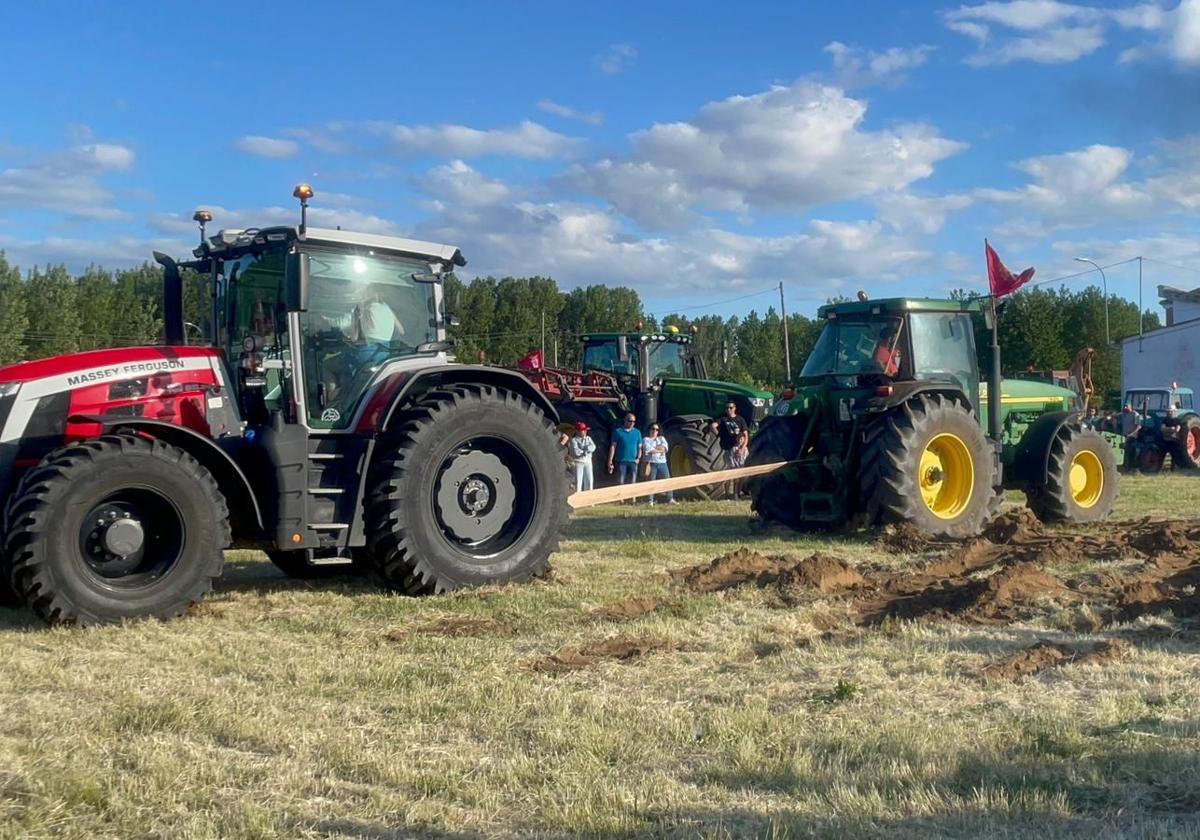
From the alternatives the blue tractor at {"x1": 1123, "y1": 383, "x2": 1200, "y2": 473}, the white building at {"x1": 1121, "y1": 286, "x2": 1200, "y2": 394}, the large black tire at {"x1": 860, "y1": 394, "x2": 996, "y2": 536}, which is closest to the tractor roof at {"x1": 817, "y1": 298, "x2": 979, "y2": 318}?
the large black tire at {"x1": 860, "y1": 394, "x2": 996, "y2": 536}

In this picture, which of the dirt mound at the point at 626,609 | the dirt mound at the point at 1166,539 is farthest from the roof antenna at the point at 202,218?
the dirt mound at the point at 1166,539

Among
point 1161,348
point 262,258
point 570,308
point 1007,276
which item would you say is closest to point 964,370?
point 1007,276

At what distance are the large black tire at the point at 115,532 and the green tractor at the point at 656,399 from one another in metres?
9.81

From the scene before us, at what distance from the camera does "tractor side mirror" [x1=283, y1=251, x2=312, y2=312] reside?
7.04m

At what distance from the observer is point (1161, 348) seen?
122 ft

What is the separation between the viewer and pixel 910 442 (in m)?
10.3

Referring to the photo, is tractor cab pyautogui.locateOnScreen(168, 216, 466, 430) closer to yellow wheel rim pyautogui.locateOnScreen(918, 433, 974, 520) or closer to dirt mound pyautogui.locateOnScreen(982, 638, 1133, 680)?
dirt mound pyautogui.locateOnScreen(982, 638, 1133, 680)

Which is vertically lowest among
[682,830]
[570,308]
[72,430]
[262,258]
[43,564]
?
[682,830]

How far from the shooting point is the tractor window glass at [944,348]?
448 inches

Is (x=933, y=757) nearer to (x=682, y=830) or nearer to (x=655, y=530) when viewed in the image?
(x=682, y=830)

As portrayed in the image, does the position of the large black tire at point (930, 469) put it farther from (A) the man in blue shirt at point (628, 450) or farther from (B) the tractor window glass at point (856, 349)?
(A) the man in blue shirt at point (628, 450)

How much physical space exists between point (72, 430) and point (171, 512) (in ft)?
2.46

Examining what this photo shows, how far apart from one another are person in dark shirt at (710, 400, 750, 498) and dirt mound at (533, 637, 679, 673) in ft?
32.6

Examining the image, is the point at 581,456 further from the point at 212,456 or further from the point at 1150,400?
the point at 1150,400
